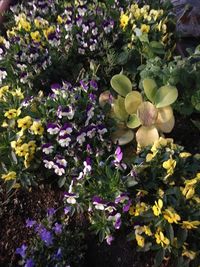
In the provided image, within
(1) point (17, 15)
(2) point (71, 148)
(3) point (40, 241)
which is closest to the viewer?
(3) point (40, 241)

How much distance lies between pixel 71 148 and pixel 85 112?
186mm

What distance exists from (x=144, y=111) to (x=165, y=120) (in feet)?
0.40

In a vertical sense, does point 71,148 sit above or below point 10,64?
below

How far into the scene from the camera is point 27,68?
7.99 feet

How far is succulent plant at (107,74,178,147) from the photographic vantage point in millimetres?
2256

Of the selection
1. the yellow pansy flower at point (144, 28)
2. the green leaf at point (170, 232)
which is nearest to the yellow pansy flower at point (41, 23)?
the yellow pansy flower at point (144, 28)

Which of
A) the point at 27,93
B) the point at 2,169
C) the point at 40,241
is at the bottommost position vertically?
the point at 40,241

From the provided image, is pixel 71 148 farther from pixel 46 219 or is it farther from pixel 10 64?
pixel 10 64

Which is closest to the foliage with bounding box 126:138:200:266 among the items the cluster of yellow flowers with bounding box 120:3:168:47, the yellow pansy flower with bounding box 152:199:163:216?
the yellow pansy flower with bounding box 152:199:163:216

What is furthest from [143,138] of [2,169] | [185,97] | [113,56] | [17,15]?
[17,15]

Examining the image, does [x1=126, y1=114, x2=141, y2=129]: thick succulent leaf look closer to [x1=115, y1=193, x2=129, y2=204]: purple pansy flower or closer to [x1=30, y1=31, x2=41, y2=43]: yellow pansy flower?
[x1=115, y1=193, x2=129, y2=204]: purple pansy flower

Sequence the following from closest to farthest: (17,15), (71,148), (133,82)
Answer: (71,148), (133,82), (17,15)

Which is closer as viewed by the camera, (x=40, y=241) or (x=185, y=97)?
(x=40, y=241)

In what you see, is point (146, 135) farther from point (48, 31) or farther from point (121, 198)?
point (48, 31)
